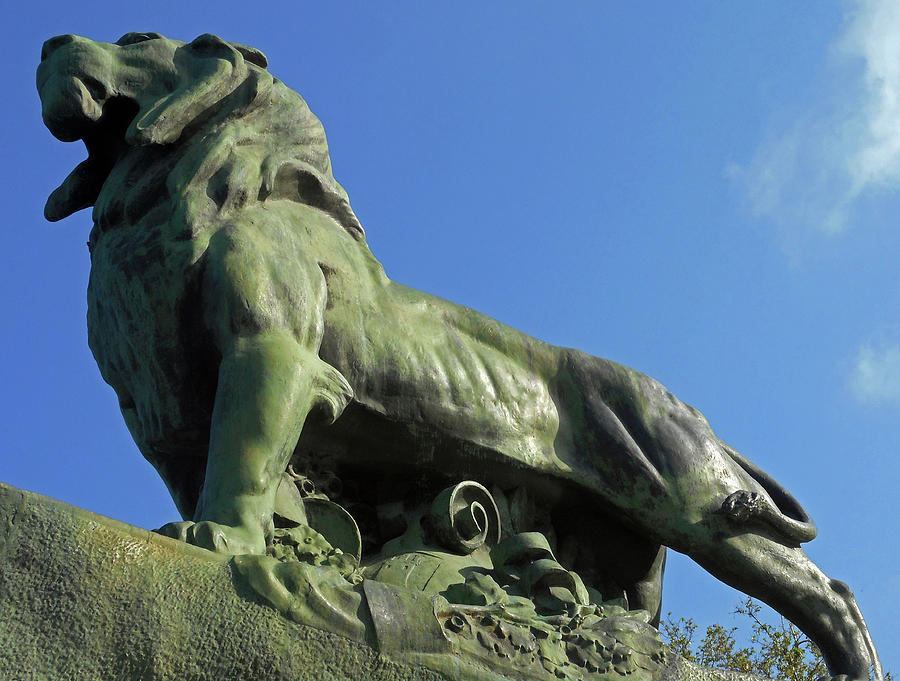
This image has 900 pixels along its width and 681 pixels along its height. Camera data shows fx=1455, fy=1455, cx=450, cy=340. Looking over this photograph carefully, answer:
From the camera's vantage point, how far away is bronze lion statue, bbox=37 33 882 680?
461cm

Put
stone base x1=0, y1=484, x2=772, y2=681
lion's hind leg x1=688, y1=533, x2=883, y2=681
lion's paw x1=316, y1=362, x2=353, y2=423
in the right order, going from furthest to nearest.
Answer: lion's hind leg x1=688, y1=533, x2=883, y2=681
lion's paw x1=316, y1=362, x2=353, y2=423
stone base x1=0, y1=484, x2=772, y2=681

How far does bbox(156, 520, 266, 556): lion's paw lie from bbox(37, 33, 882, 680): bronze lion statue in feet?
1.14

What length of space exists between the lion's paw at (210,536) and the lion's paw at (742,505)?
1906mm

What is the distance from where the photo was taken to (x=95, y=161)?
17.2ft

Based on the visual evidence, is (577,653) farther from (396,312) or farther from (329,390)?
(396,312)

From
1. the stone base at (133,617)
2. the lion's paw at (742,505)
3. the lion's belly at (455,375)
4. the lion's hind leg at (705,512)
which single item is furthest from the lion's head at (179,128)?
the lion's paw at (742,505)

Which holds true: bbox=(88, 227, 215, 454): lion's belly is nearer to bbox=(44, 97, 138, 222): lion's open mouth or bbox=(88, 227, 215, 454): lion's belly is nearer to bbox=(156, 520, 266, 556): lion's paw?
bbox=(44, 97, 138, 222): lion's open mouth

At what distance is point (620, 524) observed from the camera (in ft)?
17.4

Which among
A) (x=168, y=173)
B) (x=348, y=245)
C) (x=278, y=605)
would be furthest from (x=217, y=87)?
(x=278, y=605)

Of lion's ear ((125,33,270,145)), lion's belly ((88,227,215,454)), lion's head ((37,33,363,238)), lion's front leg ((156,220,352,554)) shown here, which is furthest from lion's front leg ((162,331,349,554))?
lion's ear ((125,33,270,145))

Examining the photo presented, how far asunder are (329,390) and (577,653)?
116cm

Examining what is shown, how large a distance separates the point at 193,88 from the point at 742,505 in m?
2.42

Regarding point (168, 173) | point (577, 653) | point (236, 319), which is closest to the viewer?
point (577, 653)

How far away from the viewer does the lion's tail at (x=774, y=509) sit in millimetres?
5168
